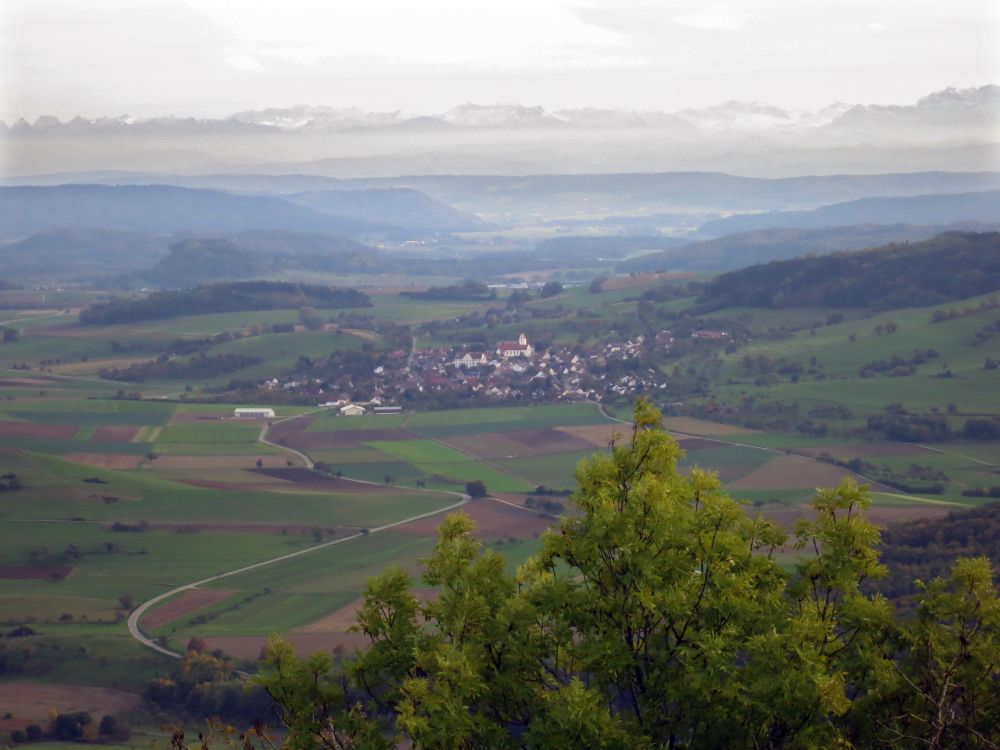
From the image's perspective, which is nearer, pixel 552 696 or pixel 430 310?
pixel 552 696

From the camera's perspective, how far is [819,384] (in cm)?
6062

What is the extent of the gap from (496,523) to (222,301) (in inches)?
2685

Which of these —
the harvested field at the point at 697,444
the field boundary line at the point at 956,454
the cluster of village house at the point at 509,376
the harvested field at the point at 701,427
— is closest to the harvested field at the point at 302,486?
the harvested field at the point at 697,444

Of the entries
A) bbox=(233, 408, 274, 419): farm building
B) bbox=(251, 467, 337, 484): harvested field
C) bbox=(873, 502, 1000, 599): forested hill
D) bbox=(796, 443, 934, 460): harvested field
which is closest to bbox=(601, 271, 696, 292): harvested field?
bbox=(233, 408, 274, 419): farm building

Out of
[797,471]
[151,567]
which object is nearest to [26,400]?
[151,567]

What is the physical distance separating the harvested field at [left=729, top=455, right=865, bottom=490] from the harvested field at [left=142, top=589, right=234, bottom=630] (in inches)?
749

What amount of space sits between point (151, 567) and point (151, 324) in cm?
6145

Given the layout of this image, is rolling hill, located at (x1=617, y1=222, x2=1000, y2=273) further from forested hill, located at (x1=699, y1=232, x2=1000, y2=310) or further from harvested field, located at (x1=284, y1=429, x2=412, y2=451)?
harvested field, located at (x1=284, y1=429, x2=412, y2=451)

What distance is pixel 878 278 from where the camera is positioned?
80625 mm

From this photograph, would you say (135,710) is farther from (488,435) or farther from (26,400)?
(26,400)

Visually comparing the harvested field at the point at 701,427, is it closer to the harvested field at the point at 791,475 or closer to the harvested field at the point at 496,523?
the harvested field at the point at 791,475

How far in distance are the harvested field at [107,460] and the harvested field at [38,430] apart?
Answer: 390 cm

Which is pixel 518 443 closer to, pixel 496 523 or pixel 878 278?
pixel 496 523

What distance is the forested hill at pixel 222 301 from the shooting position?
306ft
